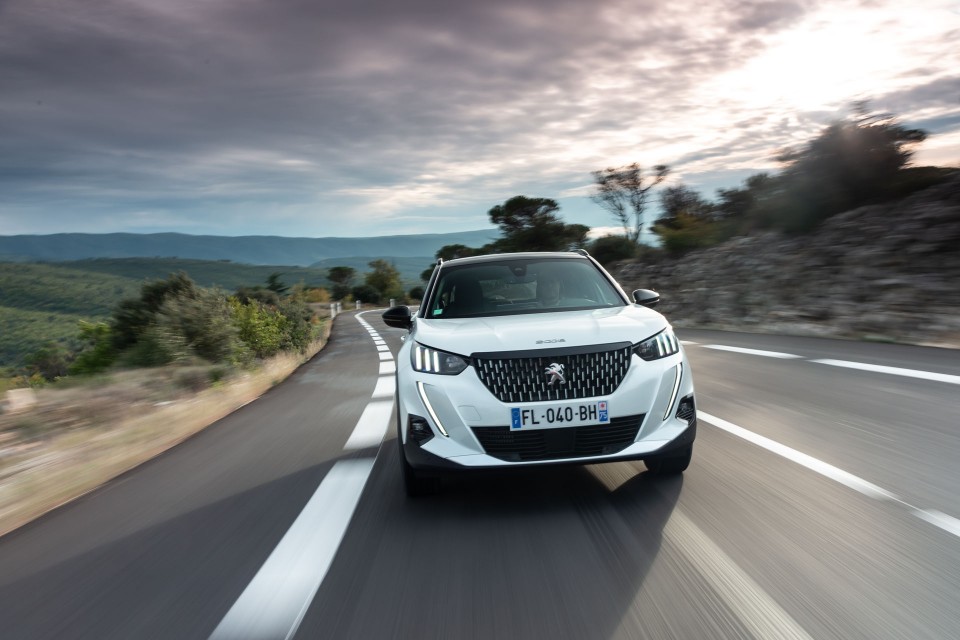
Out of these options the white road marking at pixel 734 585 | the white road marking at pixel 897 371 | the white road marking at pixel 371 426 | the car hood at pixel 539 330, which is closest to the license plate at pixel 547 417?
the car hood at pixel 539 330

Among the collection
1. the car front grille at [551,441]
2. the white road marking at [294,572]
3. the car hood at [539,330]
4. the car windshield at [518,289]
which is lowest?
the white road marking at [294,572]

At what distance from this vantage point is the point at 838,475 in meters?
4.24

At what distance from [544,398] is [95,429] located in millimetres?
5009

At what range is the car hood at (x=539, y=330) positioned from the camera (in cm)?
392

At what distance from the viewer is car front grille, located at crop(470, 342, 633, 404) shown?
377 centimetres

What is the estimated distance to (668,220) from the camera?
29.7 m

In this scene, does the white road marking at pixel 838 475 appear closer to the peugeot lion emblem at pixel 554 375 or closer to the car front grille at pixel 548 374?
the car front grille at pixel 548 374

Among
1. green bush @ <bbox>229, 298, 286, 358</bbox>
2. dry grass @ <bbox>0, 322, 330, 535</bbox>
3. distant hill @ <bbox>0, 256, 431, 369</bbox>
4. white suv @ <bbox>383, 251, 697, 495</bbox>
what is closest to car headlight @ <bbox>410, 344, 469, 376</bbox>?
white suv @ <bbox>383, 251, 697, 495</bbox>

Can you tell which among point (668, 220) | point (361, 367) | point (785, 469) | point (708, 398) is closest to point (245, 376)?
point (361, 367)

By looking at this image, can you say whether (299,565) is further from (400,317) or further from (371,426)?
(371,426)

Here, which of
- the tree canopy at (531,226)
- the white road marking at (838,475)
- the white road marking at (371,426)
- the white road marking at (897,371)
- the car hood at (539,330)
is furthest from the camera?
the tree canopy at (531,226)

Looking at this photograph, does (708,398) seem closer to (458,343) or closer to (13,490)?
(458,343)

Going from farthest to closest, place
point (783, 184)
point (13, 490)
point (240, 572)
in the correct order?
point (783, 184), point (13, 490), point (240, 572)

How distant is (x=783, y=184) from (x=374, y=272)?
345 ft
